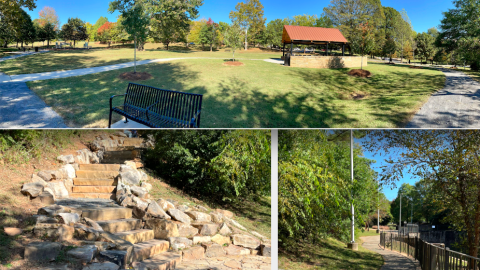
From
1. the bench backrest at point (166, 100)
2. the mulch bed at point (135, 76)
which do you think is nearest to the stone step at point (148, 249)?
the bench backrest at point (166, 100)

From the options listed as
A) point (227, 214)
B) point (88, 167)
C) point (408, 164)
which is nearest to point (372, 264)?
point (408, 164)

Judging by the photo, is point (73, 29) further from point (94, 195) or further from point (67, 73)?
point (94, 195)

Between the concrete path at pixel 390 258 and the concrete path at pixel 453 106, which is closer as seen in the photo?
the concrete path at pixel 453 106

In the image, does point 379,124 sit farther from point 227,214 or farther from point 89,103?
point 227,214

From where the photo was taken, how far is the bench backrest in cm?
343

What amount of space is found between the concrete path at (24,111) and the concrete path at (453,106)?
3186 mm

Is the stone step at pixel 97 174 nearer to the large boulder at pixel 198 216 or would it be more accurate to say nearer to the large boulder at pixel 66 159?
the large boulder at pixel 66 159

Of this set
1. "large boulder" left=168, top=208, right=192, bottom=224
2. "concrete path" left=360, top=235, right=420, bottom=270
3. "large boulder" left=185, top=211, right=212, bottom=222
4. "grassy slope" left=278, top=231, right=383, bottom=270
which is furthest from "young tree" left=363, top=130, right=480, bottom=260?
"large boulder" left=168, top=208, right=192, bottom=224

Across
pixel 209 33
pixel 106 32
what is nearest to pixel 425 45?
pixel 209 33

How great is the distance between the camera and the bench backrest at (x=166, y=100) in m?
3.43

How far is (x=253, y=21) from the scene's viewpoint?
11.7 feet

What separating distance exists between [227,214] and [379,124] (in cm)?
333

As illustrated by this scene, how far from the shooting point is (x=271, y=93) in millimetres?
3402

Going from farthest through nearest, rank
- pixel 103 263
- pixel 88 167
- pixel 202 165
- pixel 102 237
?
1. pixel 202 165
2. pixel 88 167
3. pixel 102 237
4. pixel 103 263
